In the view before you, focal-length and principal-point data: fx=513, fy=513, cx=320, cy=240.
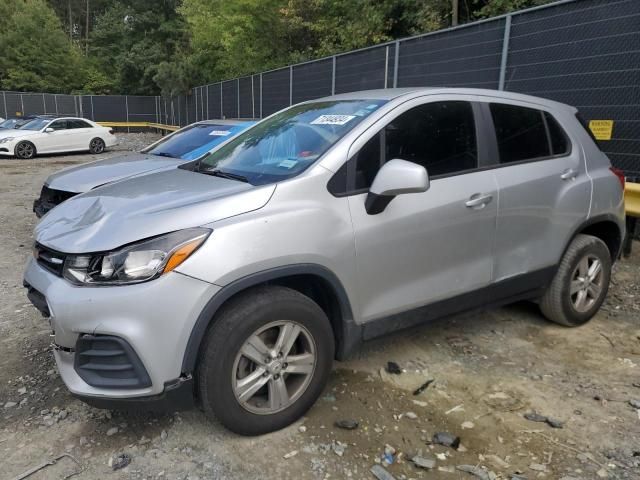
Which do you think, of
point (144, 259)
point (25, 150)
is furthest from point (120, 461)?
point (25, 150)

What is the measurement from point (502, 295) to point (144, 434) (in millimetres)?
2382

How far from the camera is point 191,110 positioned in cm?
2534

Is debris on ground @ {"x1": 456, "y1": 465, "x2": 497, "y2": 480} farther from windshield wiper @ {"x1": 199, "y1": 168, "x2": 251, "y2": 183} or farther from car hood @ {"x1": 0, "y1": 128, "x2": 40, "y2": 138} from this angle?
car hood @ {"x1": 0, "y1": 128, "x2": 40, "y2": 138}

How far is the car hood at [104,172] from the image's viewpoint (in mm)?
5620

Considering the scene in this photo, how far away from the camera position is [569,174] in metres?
3.67

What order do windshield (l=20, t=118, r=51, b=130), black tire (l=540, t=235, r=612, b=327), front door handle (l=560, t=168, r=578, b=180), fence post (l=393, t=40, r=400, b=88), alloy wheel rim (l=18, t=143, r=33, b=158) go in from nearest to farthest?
front door handle (l=560, t=168, r=578, b=180) → black tire (l=540, t=235, r=612, b=327) → fence post (l=393, t=40, r=400, b=88) → alloy wheel rim (l=18, t=143, r=33, b=158) → windshield (l=20, t=118, r=51, b=130)

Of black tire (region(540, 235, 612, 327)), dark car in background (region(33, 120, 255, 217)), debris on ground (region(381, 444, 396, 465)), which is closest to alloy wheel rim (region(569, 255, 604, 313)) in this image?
black tire (region(540, 235, 612, 327))

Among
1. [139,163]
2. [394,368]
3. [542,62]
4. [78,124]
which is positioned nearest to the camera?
[394,368]

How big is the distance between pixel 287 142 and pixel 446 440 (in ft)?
6.37

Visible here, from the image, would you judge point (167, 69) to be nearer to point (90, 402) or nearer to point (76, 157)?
point (76, 157)

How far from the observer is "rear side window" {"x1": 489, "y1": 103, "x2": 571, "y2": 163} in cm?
342

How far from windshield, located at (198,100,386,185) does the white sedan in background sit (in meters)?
15.6

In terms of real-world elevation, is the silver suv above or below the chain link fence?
below

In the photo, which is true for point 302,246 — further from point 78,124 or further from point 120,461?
point 78,124
